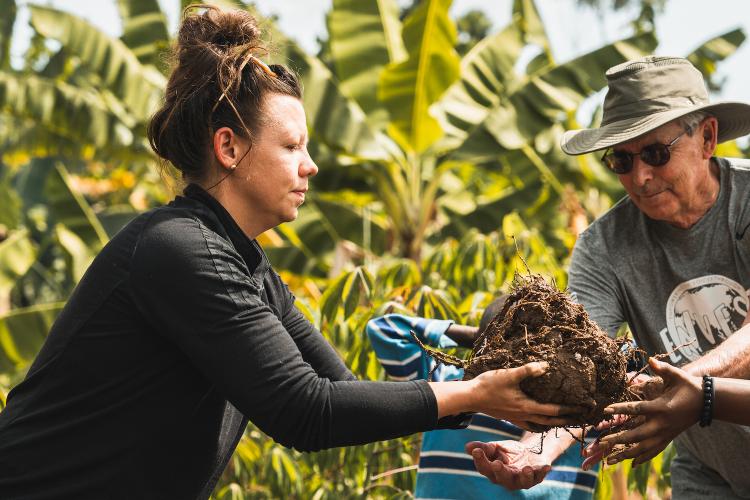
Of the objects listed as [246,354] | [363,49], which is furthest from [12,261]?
[246,354]

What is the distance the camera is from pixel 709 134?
9.47 feet

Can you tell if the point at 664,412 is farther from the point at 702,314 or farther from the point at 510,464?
the point at 702,314

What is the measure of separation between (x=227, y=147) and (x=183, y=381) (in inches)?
20.1

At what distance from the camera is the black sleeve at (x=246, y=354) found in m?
1.87

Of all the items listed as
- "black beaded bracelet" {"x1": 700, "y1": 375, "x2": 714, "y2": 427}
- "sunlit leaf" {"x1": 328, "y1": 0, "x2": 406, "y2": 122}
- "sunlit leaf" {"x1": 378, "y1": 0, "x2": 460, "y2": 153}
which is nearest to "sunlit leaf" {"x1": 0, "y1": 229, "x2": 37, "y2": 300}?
"sunlit leaf" {"x1": 328, "y1": 0, "x2": 406, "y2": 122}

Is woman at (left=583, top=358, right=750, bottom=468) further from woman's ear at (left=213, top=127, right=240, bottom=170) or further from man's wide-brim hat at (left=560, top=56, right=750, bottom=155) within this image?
woman's ear at (left=213, top=127, right=240, bottom=170)

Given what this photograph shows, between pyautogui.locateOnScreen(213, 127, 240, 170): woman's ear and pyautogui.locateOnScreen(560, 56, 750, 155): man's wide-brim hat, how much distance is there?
1.18 metres

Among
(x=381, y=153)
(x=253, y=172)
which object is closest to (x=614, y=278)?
(x=253, y=172)

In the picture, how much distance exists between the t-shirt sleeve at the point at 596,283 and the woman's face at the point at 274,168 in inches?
40.7

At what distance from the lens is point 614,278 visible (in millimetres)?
2844

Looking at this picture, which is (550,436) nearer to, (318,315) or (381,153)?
(318,315)

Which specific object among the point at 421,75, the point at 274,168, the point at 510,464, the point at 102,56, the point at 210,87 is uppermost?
the point at 210,87

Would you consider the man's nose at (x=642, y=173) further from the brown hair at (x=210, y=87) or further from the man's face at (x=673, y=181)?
the brown hair at (x=210, y=87)

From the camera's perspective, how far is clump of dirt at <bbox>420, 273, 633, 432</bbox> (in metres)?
2.09
